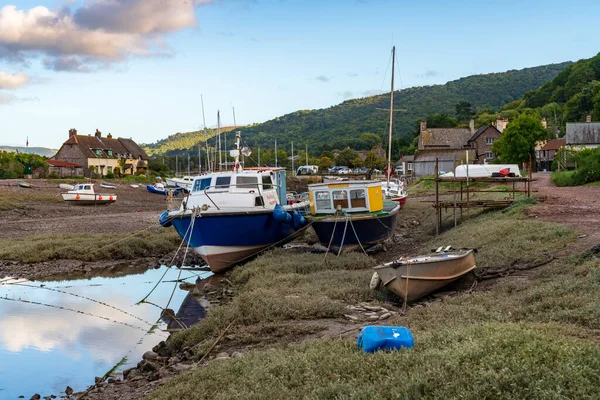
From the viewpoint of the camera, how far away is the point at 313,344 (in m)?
9.43

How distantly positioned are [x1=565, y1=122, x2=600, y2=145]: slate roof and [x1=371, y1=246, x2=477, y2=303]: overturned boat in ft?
190

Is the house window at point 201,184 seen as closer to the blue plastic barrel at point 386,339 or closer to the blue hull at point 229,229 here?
the blue hull at point 229,229

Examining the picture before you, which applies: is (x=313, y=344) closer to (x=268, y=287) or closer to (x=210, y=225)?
(x=268, y=287)

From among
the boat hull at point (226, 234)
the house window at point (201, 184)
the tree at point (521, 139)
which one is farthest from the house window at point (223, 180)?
the tree at point (521, 139)

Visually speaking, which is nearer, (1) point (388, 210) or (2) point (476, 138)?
(1) point (388, 210)

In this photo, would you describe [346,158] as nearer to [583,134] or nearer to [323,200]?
[583,134]

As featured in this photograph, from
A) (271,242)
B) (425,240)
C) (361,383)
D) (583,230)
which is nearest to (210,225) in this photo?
(271,242)

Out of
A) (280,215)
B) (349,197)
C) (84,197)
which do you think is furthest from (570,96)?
(280,215)

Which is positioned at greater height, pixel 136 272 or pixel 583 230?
pixel 583 230

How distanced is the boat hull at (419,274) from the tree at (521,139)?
48.5 m

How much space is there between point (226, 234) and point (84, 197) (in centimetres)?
3038

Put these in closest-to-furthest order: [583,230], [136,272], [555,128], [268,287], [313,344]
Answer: [313,344] < [268,287] < [583,230] < [136,272] < [555,128]

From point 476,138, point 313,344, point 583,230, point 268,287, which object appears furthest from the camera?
point 476,138

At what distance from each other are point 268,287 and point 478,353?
30.6 feet
